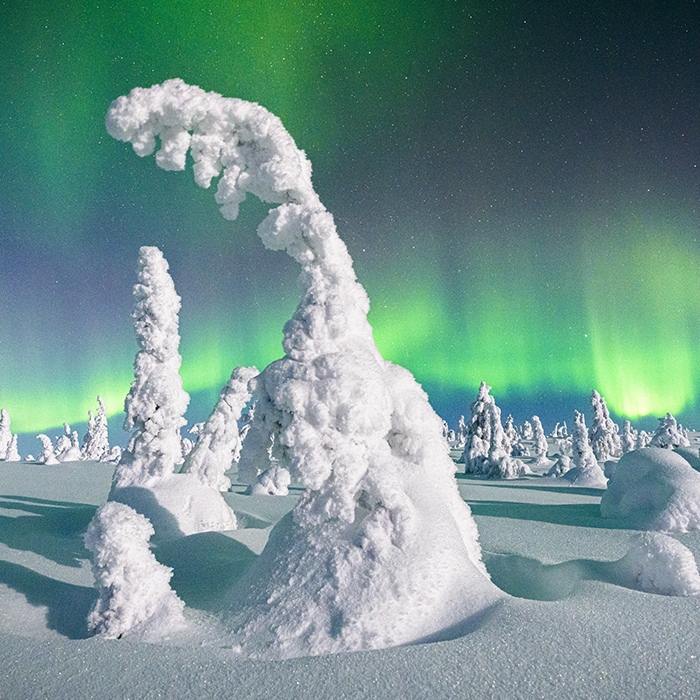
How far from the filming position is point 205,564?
789 centimetres

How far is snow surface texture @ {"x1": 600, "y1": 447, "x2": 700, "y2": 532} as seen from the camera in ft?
35.6

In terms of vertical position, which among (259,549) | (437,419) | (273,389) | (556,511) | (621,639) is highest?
(273,389)

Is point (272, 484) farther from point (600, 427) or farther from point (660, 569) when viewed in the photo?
point (600, 427)

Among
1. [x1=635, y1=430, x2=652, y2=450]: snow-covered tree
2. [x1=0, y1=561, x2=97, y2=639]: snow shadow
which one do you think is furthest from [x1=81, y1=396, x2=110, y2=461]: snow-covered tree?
[x1=635, y1=430, x2=652, y2=450]: snow-covered tree

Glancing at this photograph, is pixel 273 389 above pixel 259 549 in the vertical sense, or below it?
above

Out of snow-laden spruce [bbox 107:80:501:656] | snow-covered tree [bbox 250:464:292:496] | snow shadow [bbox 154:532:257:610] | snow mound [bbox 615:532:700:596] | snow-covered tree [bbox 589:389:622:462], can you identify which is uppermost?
snow-laden spruce [bbox 107:80:501:656]

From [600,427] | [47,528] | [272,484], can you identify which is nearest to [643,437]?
[600,427]

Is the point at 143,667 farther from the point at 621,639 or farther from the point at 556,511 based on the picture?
the point at 556,511

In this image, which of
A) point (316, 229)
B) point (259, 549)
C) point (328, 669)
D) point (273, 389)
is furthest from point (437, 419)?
point (259, 549)

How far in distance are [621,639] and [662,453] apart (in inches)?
435

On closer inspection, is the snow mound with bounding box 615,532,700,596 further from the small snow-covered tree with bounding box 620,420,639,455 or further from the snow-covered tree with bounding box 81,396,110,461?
the small snow-covered tree with bounding box 620,420,639,455

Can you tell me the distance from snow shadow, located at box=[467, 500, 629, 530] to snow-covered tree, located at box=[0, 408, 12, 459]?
2499 inches

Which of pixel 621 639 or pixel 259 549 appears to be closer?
pixel 621 639

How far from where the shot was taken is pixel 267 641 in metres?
5.06
